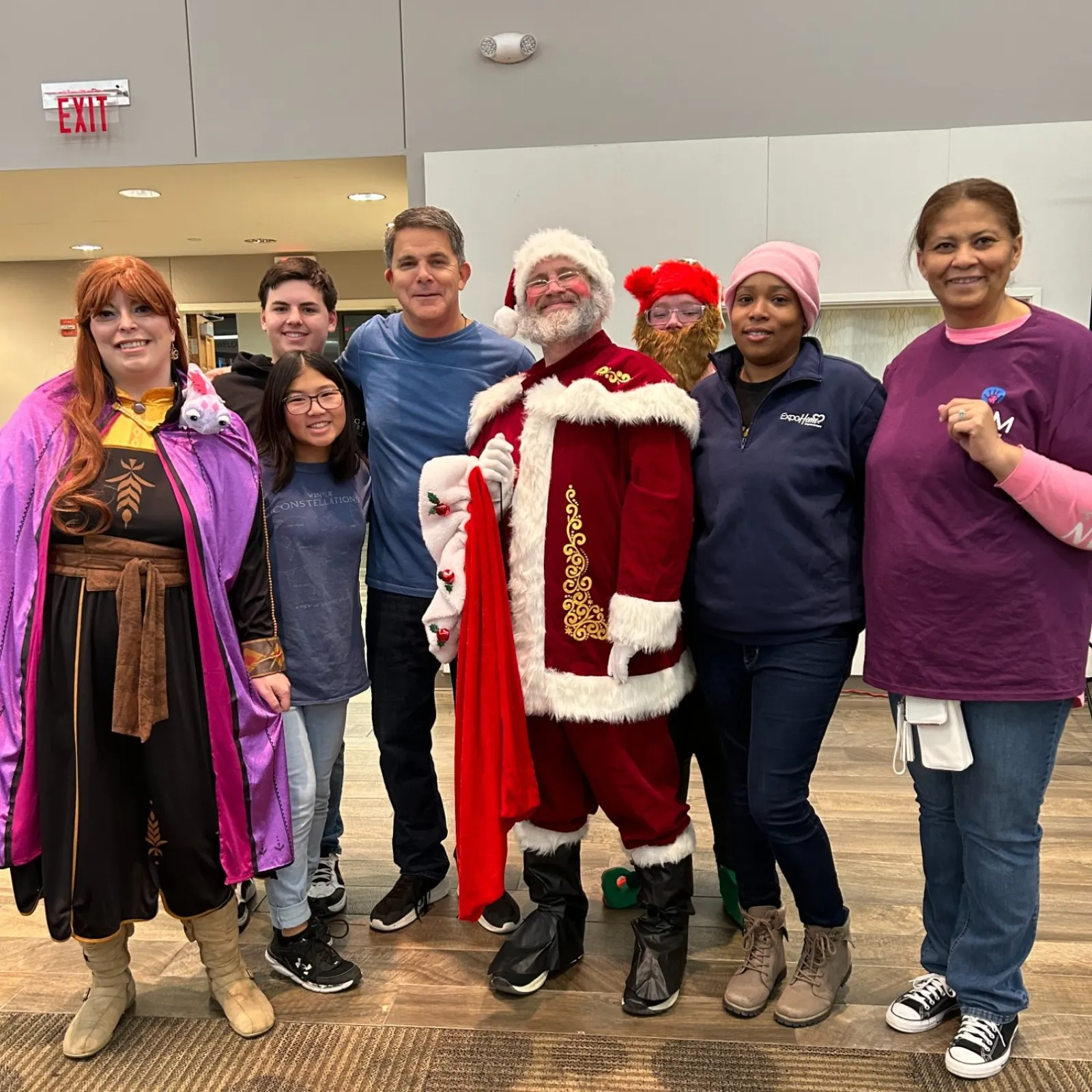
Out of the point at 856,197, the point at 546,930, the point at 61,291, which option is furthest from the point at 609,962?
the point at 61,291

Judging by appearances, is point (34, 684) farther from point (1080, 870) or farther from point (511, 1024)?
point (1080, 870)

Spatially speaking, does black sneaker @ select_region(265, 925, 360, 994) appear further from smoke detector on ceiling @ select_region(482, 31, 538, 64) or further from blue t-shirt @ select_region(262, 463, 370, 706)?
smoke detector on ceiling @ select_region(482, 31, 538, 64)

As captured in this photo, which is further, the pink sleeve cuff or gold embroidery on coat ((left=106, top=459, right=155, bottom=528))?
gold embroidery on coat ((left=106, top=459, right=155, bottom=528))

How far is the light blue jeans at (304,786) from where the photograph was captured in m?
2.03

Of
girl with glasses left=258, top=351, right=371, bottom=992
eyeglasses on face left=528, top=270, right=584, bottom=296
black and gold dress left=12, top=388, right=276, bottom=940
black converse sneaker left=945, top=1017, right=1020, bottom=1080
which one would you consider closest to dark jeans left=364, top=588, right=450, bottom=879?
girl with glasses left=258, top=351, right=371, bottom=992

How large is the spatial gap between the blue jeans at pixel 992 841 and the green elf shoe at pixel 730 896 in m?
0.58

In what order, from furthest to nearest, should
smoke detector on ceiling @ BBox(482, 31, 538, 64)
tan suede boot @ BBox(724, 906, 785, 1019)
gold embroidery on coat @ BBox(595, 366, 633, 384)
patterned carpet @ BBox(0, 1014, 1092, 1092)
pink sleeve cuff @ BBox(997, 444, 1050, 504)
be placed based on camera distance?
smoke detector on ceiling @ BBox(482, 31, 538, 64) → tan suede boot @ BBox(724, 906, 785, 1019) → gold embroidery on coat @ BBox(595, 366, 633, 384) → patterned carpet @ BBox(0, 1014, 1092, 1092) → pink sleeve cuff @ BBox(997, 444, 1050, 504)

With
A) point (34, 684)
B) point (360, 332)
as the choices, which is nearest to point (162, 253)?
point (360, 332)

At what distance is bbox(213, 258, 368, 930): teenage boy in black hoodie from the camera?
2.21 meters

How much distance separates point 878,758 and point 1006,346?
2.31 m

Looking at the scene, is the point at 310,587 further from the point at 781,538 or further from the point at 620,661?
the point at 781,538

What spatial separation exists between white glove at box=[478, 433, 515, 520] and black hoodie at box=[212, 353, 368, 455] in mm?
465

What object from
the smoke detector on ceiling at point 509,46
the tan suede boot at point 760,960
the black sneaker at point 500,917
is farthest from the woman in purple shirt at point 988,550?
the smoke detector on ceiling at point 509,46

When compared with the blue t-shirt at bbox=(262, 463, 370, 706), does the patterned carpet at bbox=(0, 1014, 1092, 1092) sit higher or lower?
lower
